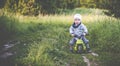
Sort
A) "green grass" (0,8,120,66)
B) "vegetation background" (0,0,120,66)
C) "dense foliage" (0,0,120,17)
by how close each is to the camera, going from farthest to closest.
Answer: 1. "dense foliage" (0,0,120,17)
2. "vegetation background" (0,0,120,66)
3. "green grass" (0,8,120,66)

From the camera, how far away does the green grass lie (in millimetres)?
8984

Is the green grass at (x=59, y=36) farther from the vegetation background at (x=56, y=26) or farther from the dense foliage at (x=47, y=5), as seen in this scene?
the dense foliage at (x=47, y=5)

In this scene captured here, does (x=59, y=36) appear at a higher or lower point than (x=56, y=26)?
lower

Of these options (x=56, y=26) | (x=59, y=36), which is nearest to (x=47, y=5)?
(x=56, y=26)

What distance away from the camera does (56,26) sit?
30.5ft

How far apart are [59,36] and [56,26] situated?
7.4 inches

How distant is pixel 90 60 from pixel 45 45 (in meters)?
0.78

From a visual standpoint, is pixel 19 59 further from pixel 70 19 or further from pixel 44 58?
pixel 70 19

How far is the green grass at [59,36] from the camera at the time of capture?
898 centimetres

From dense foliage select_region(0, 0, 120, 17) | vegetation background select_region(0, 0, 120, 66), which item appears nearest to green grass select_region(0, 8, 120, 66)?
vegetation background select_region(0, 0, 120, 66)

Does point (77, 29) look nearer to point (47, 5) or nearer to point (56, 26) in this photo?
point (56, 26)

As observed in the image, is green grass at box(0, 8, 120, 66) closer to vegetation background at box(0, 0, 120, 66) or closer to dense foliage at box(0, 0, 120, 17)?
vegetation background at box(0, 0, 120, 66)

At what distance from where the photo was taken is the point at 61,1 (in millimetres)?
9367

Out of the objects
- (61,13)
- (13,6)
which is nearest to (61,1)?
(61,13)
